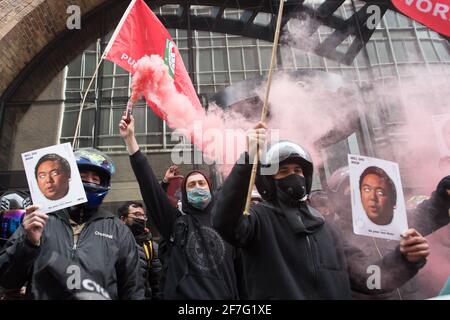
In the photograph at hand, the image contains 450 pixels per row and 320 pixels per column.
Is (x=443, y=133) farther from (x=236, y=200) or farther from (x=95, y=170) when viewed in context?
(x=95, y=170)

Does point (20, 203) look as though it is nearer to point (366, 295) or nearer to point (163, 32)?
point (163, 32)

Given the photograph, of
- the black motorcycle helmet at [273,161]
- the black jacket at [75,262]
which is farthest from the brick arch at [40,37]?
the black motorcycle helmet at [273,161]

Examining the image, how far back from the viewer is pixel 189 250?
8.44 feet

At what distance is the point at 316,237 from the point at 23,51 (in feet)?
21.0

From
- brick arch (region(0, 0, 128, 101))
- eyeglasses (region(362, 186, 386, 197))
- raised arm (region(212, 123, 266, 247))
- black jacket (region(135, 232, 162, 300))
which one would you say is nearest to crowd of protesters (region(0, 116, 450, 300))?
raised arm (region(212, 123, 266, 247))

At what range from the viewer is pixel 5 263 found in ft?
6.72

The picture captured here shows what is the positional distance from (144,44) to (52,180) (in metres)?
2.91

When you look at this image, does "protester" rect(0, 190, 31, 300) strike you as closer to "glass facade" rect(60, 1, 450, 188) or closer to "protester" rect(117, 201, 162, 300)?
"protester" rect(117, 201, 162, 300)

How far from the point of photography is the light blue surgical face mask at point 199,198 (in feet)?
9.09

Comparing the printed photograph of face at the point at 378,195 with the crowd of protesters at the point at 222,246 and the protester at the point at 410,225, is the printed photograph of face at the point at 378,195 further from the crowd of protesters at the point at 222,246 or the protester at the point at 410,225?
the protester at the point at 410,225

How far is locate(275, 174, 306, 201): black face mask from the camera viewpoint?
2.22 meters

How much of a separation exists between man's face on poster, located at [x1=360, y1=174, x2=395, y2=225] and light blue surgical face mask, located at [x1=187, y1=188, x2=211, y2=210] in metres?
1.09


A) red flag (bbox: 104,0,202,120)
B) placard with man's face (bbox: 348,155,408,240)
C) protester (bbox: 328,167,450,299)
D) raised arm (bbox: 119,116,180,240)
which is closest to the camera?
placard with man's face (bbox: 348,155,408,240)
